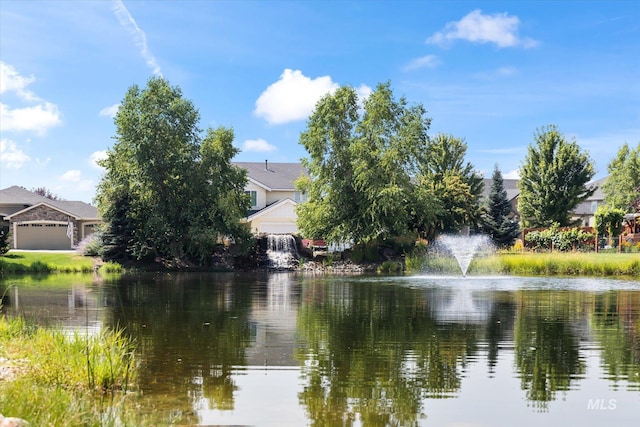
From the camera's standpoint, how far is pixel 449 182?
175 feet

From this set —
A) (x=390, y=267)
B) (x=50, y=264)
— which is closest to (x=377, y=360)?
(x=390, y=267)

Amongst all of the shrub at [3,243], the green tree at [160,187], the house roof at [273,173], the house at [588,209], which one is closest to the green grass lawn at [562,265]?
the green tree at [160,187]

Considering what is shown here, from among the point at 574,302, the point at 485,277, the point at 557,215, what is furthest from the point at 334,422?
the point at 557,215

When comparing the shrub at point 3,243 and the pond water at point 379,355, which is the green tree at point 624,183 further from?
the shrub at point 3,243

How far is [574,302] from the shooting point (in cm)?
2142

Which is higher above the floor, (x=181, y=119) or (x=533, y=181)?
(x=181, y=119)

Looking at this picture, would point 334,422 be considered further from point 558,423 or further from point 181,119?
point 181,119

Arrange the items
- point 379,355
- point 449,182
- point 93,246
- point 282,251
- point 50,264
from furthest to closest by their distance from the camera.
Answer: point 449,182 → point 282,251 → point 93,246 → point 50,264 → point 379,355

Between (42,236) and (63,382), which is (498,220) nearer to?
(42,236)

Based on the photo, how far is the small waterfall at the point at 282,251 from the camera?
48094mm

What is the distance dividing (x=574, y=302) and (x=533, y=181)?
1406 inches

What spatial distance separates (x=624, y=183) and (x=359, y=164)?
122 ft

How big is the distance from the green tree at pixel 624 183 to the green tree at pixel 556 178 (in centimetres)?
1392

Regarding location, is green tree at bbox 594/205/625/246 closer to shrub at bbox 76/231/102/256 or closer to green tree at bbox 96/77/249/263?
green tree at bbox 96/77/249/263
